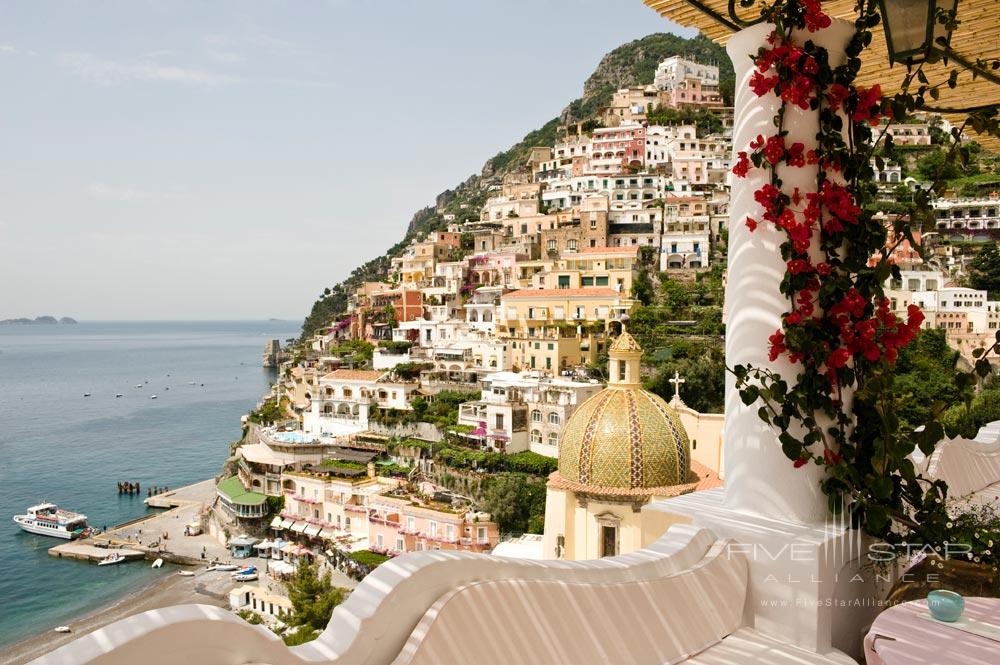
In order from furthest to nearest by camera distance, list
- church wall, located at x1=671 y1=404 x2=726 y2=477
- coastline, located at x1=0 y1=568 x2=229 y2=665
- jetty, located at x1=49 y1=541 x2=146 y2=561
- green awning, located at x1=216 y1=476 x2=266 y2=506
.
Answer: green awning, located at x1=216 y1=476 x2=266 y2=506 < jetty, located at x1=49 y1=541 x2=146 y2=561 < coastline, located at x1=0 y1=568 x2=229 y2=665 < church wall, located at x1=671 y1=404 x2=726 y2=477

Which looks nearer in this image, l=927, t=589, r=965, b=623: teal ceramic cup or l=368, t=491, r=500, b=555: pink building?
l=927, t=589, r=965, b=623: teal ceramic cup

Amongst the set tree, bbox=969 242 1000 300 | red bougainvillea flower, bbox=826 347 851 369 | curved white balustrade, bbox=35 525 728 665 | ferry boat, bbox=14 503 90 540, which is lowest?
ferry boat, bbox=14 503 90 540

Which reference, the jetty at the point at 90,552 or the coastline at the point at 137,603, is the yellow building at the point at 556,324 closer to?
the coastline at the point at 137,603

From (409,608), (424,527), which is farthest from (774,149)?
(424,527)

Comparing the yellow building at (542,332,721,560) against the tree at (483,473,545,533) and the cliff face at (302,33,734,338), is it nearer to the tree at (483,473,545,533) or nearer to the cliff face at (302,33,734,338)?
the tree at (483,473,545,533)

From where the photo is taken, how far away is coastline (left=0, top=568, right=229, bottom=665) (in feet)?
57.6

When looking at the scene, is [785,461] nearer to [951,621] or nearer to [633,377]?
[951,621]

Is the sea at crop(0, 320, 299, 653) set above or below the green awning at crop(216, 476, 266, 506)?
below

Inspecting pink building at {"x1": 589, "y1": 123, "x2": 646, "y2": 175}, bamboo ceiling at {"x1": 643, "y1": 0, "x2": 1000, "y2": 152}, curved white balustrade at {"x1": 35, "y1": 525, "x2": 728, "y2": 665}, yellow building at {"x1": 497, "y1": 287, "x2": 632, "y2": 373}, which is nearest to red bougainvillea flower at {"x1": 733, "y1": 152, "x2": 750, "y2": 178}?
bamboo ceiling at {"x1": 643, "y1": 0, "x2": 1000, "y2": 152}

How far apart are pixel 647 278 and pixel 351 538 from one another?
17093mm

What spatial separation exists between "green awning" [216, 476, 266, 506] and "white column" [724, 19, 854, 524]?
944 inches

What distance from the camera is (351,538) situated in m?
20.4

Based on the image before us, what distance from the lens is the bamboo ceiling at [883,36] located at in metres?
2.21

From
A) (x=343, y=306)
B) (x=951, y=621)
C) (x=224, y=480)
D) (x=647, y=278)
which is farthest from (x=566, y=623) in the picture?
(x=343, y=306)
